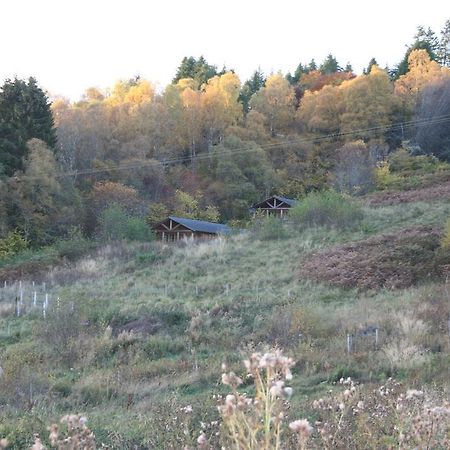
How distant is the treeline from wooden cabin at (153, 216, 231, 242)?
11.9 feet

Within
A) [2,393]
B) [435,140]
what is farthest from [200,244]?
[435,140]

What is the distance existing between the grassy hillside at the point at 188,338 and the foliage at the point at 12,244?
336 inches

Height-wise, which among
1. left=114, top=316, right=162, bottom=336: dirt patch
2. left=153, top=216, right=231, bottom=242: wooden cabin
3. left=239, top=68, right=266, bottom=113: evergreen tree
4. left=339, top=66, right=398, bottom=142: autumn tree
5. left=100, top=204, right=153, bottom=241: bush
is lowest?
left=153, top=216, right=231, bottom=242: wooden cabin

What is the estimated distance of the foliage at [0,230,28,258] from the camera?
3063 centimetres

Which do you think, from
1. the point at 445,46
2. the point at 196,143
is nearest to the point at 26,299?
the point at 196,143

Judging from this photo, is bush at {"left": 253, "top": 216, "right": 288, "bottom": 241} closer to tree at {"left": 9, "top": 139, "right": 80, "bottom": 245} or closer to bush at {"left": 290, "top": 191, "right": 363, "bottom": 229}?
bush at {"left": 290, "top": 191, "right": 363, "bottom": 229}

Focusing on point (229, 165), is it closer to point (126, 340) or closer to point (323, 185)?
point (323, 185)

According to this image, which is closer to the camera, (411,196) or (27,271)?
(27,271)

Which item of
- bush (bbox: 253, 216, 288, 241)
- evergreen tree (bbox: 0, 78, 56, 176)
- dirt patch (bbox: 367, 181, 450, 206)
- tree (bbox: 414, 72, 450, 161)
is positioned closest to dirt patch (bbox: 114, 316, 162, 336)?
bush (bbox: 253, 216, 288, 241)

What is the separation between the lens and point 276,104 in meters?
58.1

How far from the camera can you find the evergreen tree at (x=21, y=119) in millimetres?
34344

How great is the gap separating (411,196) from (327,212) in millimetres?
7369

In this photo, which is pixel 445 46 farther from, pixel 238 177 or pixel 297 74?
pixel 238 177

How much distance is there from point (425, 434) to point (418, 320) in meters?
9.37
